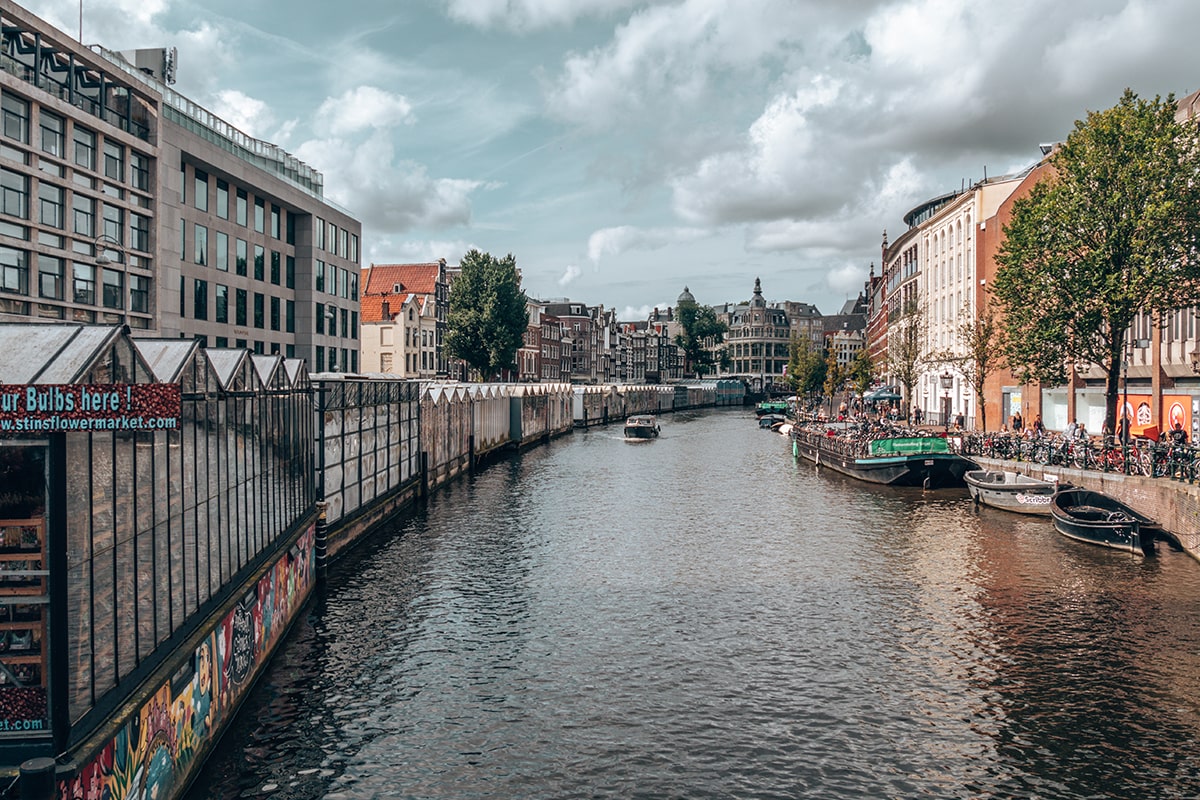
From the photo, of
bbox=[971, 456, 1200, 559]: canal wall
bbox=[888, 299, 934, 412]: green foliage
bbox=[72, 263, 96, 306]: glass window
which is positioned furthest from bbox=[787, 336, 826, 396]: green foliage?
bbox=[72, 263, 96, 306]: glass window

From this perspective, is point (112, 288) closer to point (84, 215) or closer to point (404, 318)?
point (84, 215)

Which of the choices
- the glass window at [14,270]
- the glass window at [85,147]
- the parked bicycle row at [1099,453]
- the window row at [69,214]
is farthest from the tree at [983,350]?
the glass window at [14,270]

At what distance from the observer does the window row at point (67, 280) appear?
4247cm

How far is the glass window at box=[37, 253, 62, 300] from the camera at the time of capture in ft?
145

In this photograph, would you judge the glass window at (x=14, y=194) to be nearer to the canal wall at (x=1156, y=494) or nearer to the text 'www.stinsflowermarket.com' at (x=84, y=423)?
the text 'www.stinsflowermarket.com' at (x=84, y=423)

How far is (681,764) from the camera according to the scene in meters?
14.6

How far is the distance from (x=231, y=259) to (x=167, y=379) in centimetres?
5549

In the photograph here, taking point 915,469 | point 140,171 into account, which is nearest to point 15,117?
point 140,171

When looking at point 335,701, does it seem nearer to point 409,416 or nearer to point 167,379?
point 167,379

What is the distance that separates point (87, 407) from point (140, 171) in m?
50.6

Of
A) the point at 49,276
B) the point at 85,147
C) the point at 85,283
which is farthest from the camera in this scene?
the point at 85,283

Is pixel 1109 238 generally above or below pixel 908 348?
above

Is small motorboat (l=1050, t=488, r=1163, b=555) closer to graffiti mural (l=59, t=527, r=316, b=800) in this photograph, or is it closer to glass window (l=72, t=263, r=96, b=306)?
graffiti mural (l=59, t=527, r=316, b=800)

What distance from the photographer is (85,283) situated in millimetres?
48031
